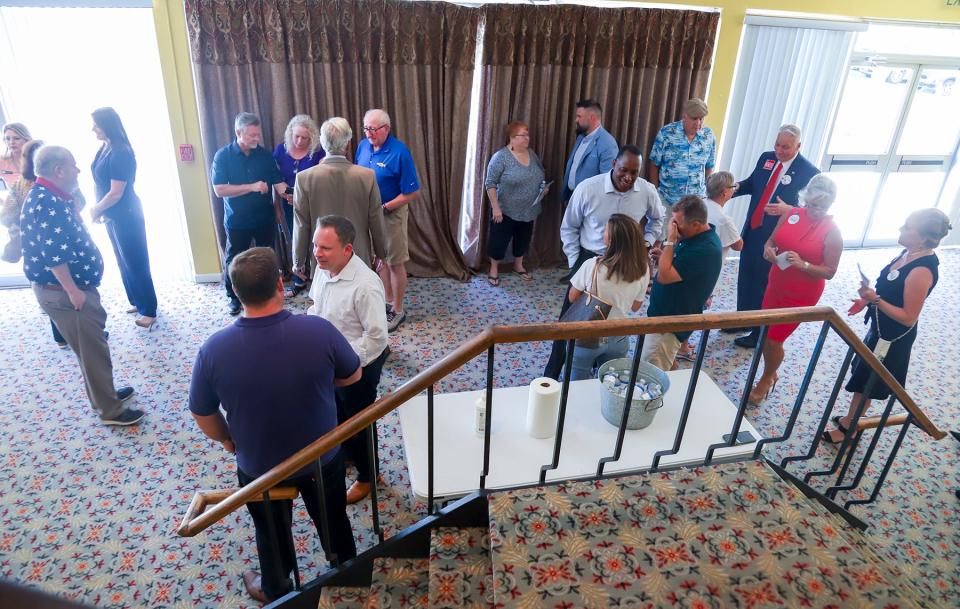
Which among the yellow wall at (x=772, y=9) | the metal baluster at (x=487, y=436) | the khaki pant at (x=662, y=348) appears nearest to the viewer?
the metal baluster at (x=487, y=436)

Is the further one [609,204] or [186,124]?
[186,124]

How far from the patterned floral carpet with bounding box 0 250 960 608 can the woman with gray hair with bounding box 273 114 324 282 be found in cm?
93

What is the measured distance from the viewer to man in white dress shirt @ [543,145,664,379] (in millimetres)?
3672

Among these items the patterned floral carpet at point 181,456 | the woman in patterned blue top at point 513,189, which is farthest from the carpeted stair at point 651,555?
the woman in patterned blue top at point 513,189

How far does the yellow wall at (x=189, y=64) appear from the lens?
411cm

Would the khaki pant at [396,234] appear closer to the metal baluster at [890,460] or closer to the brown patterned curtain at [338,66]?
the brown patterned curtain at [338,66]

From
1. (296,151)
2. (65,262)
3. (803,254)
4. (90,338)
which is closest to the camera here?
(65,262)

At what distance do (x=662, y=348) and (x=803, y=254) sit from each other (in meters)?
0.98

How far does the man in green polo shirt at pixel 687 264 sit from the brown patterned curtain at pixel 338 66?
247 centimetres

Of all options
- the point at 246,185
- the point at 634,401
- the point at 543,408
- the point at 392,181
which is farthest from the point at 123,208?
the point at 634,401

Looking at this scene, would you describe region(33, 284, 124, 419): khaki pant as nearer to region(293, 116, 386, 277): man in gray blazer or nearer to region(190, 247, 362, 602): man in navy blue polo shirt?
region(293, 116, 386, 277): man in gray blazer

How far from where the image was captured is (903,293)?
277 centimetres

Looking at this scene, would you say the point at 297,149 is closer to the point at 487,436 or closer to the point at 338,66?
the point at 338,66

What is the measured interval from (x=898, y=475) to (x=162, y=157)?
206 inches
